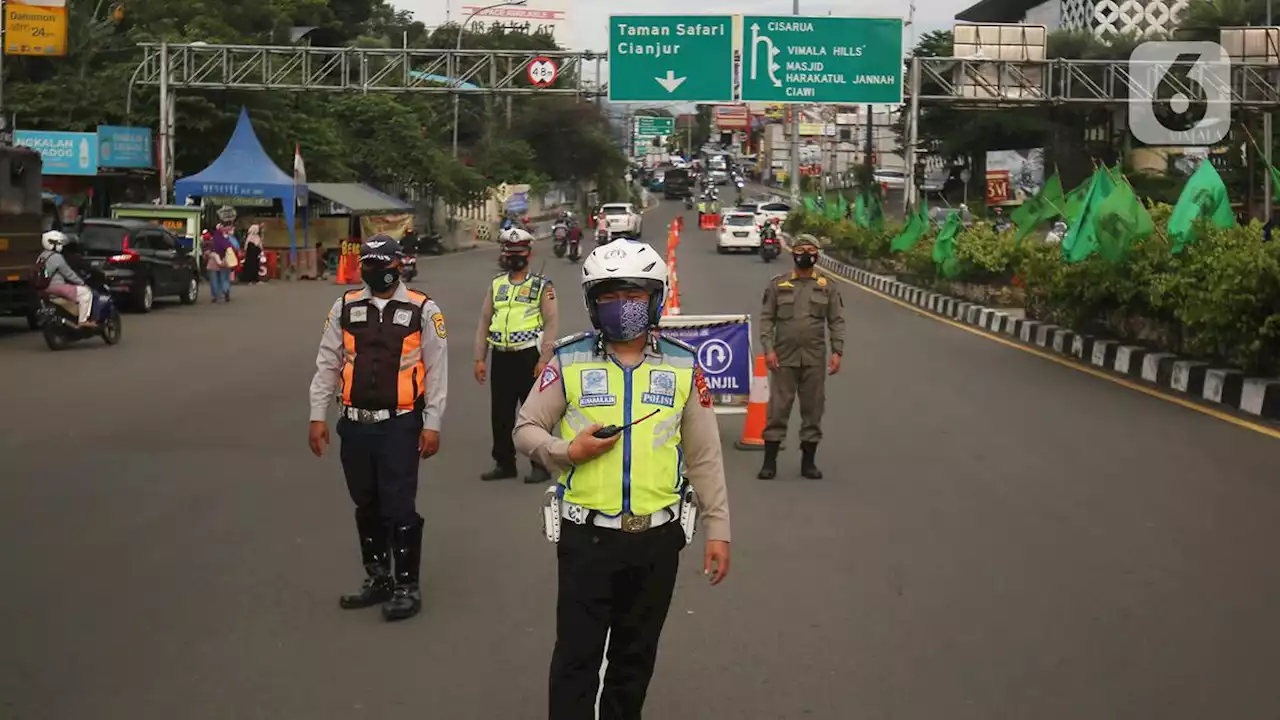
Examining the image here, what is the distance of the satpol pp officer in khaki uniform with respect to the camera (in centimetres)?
1001

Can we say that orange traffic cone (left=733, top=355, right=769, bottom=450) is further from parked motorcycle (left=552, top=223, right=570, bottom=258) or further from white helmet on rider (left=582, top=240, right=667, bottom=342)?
parked motorcycle (left=552, top=223, right=570, bottom=258)

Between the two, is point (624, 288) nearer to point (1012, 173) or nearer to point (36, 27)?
point (36, 27)

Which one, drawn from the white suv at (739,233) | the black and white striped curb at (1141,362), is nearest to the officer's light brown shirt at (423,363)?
the black and white striped curb at (1141,362)

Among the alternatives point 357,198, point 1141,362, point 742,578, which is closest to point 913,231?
point 357,198

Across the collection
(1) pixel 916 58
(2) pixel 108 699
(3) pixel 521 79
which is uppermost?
(3) pixel 521 79

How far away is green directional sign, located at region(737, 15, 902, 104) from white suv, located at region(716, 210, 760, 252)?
1782 centimetres

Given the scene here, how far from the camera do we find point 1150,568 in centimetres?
730

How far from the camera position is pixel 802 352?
32.9 feet

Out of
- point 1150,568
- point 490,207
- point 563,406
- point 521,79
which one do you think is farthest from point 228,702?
point 521,79

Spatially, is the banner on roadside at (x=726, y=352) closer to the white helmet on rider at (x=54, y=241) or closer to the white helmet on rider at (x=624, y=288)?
the white helmet on rider at (x=624, y=288)

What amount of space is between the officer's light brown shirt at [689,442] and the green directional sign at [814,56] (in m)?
30.0

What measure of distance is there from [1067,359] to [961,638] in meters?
13.2

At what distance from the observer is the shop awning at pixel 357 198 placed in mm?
37812

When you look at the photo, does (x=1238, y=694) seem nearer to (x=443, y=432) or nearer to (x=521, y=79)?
(x=443, y=432)
